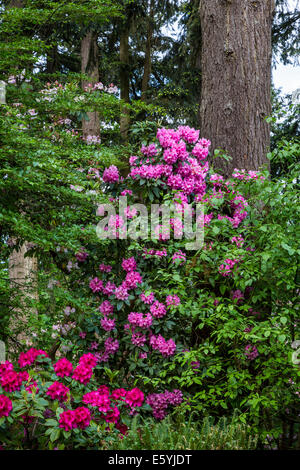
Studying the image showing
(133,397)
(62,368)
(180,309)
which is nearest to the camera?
(62,368)

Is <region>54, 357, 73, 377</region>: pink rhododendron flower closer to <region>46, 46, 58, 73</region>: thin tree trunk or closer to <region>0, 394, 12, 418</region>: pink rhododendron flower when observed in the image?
<region>0, 394, 12, 418</region>: pink rhododendron flower

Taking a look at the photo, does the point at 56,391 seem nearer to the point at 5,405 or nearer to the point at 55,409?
the point at 55,409

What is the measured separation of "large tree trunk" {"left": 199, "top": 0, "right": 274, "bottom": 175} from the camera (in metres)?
4.52

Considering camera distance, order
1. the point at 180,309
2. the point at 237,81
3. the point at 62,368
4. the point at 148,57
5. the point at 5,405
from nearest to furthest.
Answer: the point at 5,405
the point at 62,368
the point at 180,309
the point at 237,81
the point at 148,57

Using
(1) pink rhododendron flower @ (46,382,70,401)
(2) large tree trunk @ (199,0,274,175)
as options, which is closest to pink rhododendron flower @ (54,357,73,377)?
(1) pink rhododendron flower @ (46,382,70,401)

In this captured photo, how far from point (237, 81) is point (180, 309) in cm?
225

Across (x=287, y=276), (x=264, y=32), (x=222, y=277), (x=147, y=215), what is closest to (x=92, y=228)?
(x=147, y=215)

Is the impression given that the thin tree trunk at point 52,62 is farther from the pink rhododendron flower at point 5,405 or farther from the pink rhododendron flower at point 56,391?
the pink rhododendron flower at point 5,405

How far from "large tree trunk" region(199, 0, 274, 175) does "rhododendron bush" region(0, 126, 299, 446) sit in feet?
1.22

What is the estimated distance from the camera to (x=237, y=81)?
458 centimetres

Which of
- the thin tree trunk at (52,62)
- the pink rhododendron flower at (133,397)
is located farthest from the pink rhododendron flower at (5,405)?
the thin tree trunk at (52,62)

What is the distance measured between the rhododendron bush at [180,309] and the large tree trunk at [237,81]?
371mm

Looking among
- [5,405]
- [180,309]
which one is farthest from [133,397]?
[5,405]

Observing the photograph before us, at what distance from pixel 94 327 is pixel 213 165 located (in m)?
1.72
